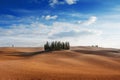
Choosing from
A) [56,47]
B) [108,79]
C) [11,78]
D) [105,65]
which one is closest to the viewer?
[11,78]

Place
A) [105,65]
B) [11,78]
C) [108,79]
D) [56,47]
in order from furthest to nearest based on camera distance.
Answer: [56,47]
[105,65]
[108,79]
[11,78]

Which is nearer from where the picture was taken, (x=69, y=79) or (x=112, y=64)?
(x=69, y=79)

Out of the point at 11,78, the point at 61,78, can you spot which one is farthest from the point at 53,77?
the point at 11,78

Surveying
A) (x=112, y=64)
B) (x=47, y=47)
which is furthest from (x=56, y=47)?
(x=112, y=64)

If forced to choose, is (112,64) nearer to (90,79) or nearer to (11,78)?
(90,79)

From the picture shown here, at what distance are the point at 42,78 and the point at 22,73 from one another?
2.73m

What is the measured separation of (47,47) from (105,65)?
162 ft

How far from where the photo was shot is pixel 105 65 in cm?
3981

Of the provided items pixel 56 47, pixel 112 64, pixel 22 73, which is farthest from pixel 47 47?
pixel 22 73

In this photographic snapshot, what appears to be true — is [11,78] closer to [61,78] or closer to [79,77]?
[61,78]

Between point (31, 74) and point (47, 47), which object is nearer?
point (31, 74)

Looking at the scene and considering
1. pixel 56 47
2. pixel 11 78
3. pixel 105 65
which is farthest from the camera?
pixel 56 47

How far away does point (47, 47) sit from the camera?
87.8 m

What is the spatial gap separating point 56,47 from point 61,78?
6101 cm
